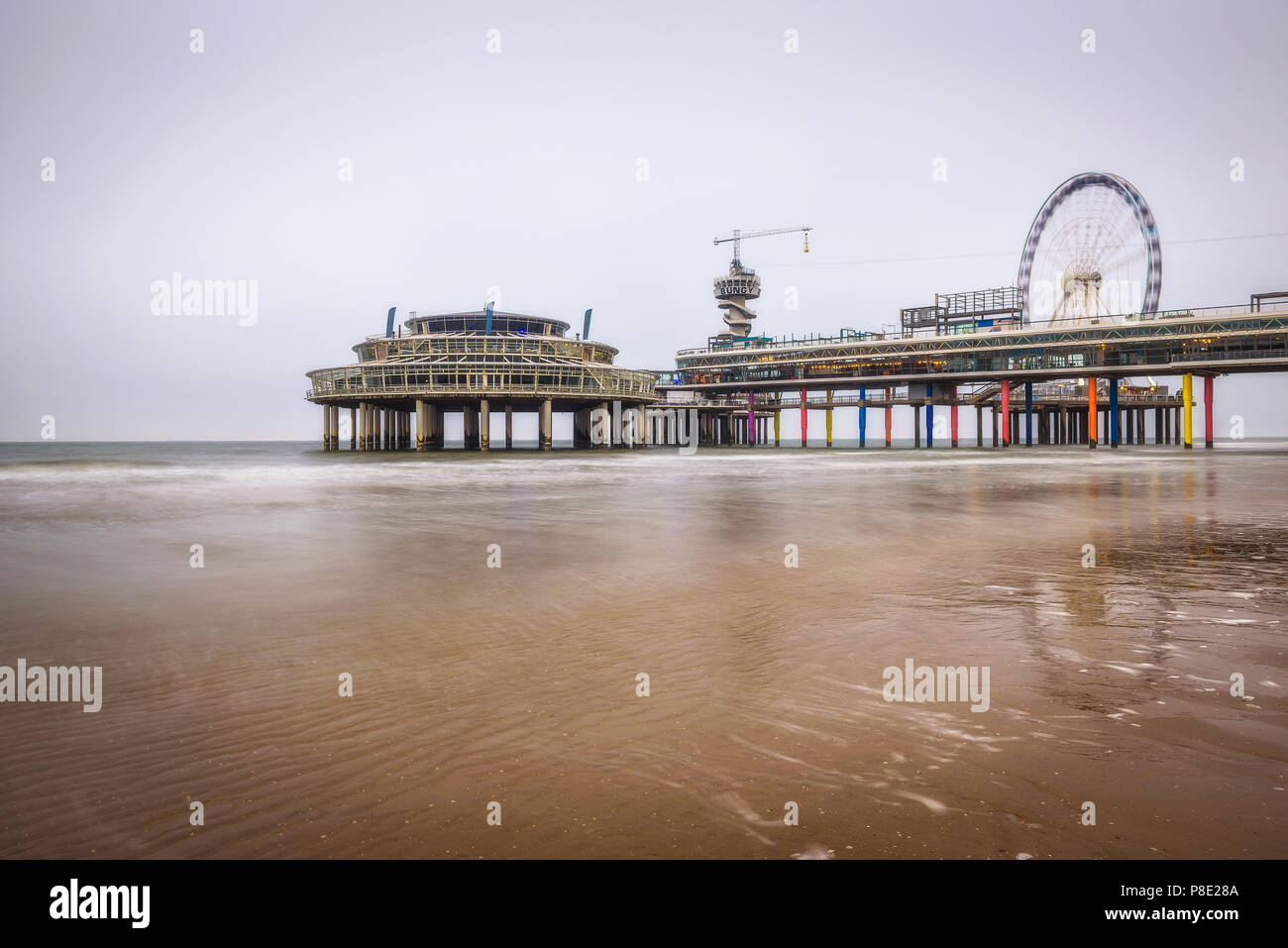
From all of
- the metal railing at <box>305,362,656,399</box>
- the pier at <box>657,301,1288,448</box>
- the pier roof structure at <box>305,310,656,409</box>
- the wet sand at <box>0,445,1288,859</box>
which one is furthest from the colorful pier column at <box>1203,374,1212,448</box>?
the wet sand at <box>0,445,1288,859</box>

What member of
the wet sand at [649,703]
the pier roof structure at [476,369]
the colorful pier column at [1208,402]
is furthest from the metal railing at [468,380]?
the wet sand at [649,703]

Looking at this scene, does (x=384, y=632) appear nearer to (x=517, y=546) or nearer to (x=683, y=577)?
(x=683, y=577)

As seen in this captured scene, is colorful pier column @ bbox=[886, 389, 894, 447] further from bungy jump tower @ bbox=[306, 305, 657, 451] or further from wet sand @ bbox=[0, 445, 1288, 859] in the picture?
wet sand @ bbox=[0, 445, 1288, 859]

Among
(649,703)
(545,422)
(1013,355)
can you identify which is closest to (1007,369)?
(1013,355)

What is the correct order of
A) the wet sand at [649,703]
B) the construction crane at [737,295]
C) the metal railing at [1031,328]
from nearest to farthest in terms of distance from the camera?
the wet sand at [649,703]
the metal railing at [1031,328]
the construction crane at [737,295]

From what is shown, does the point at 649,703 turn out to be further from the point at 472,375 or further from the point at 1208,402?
the point at 1208,402

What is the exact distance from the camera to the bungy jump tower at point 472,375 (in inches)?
Result: 3418

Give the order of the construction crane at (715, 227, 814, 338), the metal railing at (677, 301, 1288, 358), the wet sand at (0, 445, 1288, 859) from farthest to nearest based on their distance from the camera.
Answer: the construction crane at (715, 227, 814, 338) → the metal railing at (677, 301, 1288, 358) → the wet sand at (0, 445, 1288, 859)

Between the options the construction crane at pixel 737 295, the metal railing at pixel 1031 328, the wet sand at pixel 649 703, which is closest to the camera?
the wet sand at pixel 649 703

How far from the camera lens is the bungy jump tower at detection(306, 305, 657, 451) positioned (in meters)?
86.8

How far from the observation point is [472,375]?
87.4m

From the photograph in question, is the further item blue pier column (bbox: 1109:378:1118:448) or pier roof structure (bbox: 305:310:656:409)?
blue pier column (bbox: 1109:378:1118:448)

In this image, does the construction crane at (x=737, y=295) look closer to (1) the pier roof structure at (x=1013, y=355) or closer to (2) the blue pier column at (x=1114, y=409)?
(1) the pier roof structure at (x=1013, y=355)

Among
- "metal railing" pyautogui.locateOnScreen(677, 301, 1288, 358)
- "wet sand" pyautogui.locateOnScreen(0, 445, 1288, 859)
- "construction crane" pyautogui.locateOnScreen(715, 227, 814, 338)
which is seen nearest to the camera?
"wet sand" pyautogui.locateOnScreen(0, 445, 1288, 859)
